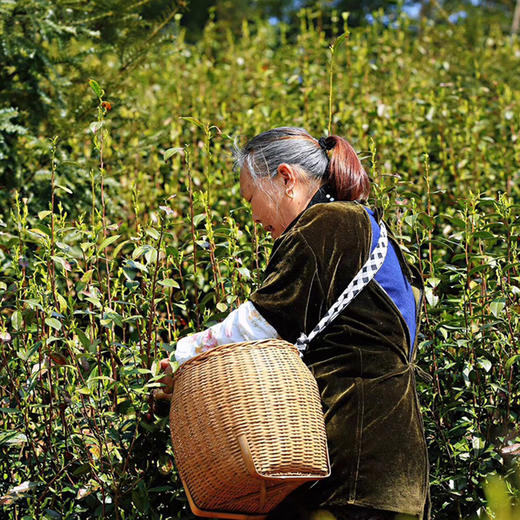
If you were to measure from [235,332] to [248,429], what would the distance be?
0.92ft

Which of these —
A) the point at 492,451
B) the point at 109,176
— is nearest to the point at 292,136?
the point at 492,451

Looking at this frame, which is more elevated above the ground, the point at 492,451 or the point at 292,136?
the point at 292,136

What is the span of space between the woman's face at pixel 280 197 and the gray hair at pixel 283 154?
2cm

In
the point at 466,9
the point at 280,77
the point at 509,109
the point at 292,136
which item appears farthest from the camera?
the point at 466,9

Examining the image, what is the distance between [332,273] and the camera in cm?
205

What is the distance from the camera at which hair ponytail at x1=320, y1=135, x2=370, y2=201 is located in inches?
89.6

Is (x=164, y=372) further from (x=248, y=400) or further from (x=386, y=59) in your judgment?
(x=386, y=59)

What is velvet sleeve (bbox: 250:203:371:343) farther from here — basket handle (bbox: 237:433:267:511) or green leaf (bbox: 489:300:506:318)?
green leaf (bbox: 489:300:506:318)

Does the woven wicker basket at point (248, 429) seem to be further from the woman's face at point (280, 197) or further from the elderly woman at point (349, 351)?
the woman's face at point (280, 197)

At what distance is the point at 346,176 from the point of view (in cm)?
228

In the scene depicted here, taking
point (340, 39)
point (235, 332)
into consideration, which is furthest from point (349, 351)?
point (340, 39)

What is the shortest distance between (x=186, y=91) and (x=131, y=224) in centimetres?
172

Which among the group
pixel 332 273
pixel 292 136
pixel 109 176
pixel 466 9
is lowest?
pixel 466 9

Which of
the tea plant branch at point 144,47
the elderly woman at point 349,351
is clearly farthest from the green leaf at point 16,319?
the tea plant branch at point 144,47
